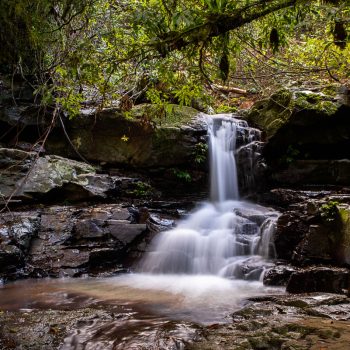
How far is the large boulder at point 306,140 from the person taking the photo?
356 inches

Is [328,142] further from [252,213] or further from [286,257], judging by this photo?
[286,257]

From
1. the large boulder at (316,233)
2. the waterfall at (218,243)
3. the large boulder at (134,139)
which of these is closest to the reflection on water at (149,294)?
the waterfall at (218,243)

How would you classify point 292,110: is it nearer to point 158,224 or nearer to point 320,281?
point 158,224

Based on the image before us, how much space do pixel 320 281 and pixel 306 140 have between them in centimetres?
547

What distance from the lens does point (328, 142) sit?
30.9 ft

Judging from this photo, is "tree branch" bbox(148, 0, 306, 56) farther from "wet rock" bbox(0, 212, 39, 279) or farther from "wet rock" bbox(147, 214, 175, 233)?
"wet rock" bbox(147, 214, 175, 233)

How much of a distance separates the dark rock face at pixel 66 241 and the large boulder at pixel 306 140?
429 centimetres

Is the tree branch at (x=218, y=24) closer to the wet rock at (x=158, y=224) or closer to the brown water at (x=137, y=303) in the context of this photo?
the brown water at (x=137, y=303)

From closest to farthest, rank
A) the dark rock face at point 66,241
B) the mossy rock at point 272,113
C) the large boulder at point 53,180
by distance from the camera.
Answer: the dark rock face at point 66,241 < the large boulder at point 53,180 < the mossy rock at point 272,113

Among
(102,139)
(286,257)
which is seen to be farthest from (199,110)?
(286,257)

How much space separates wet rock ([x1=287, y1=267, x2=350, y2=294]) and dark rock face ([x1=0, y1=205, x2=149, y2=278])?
131 inches

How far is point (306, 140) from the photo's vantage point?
31.2ft

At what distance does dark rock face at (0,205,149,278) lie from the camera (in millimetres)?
6516

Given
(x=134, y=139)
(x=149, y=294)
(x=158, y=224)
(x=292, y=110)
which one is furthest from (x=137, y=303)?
(x=292, y=110)
